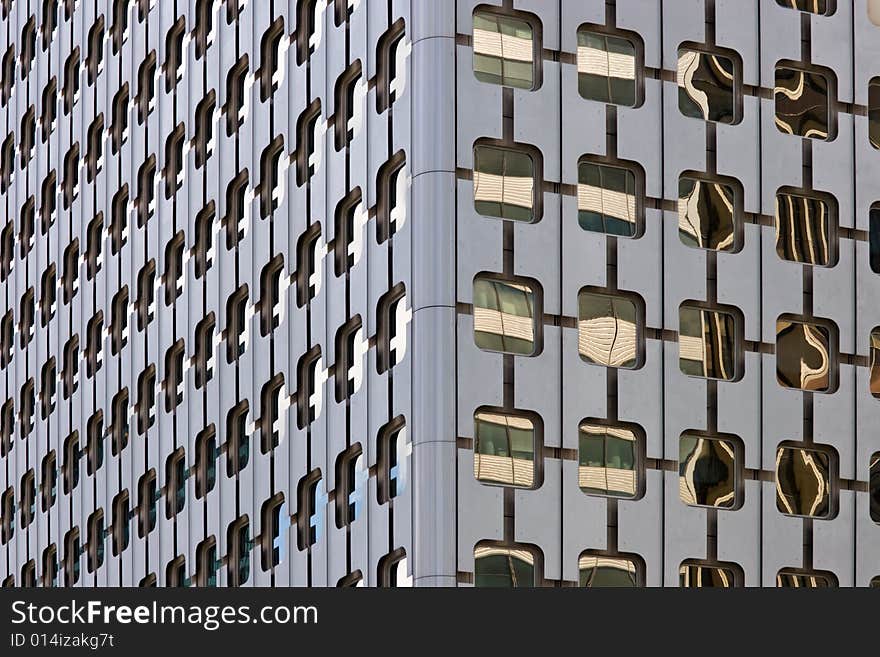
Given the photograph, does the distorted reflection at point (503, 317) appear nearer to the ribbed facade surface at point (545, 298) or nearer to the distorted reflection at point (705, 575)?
the ribbed facade surface at point (545, 298)

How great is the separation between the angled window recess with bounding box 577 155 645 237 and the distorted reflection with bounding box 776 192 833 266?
3619 mm

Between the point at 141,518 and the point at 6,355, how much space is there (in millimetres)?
15811

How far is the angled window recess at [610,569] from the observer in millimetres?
46312

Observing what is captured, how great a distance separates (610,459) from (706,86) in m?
9.03

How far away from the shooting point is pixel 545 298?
156 ft

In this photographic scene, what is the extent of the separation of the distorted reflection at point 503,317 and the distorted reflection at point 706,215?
4.30 m

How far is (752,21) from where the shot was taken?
51.4 m

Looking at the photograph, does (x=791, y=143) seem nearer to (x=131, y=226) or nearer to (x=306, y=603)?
(x=131, y=226)

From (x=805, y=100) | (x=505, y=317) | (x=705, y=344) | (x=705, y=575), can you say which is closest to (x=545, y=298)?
(x=505, y=317)

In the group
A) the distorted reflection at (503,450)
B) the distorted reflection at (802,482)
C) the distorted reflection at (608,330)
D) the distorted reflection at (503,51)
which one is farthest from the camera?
the distorted reflection at (802,482)

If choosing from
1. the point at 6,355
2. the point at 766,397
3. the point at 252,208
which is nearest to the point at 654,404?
the point at 766,397

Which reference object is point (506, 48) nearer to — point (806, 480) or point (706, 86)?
point (706, 86)

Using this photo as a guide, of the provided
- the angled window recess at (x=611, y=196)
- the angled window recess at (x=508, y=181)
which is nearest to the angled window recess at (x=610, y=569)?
the angled window recess at (x=611, y=196)

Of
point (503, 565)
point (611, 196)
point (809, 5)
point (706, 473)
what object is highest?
point (809, 5)
